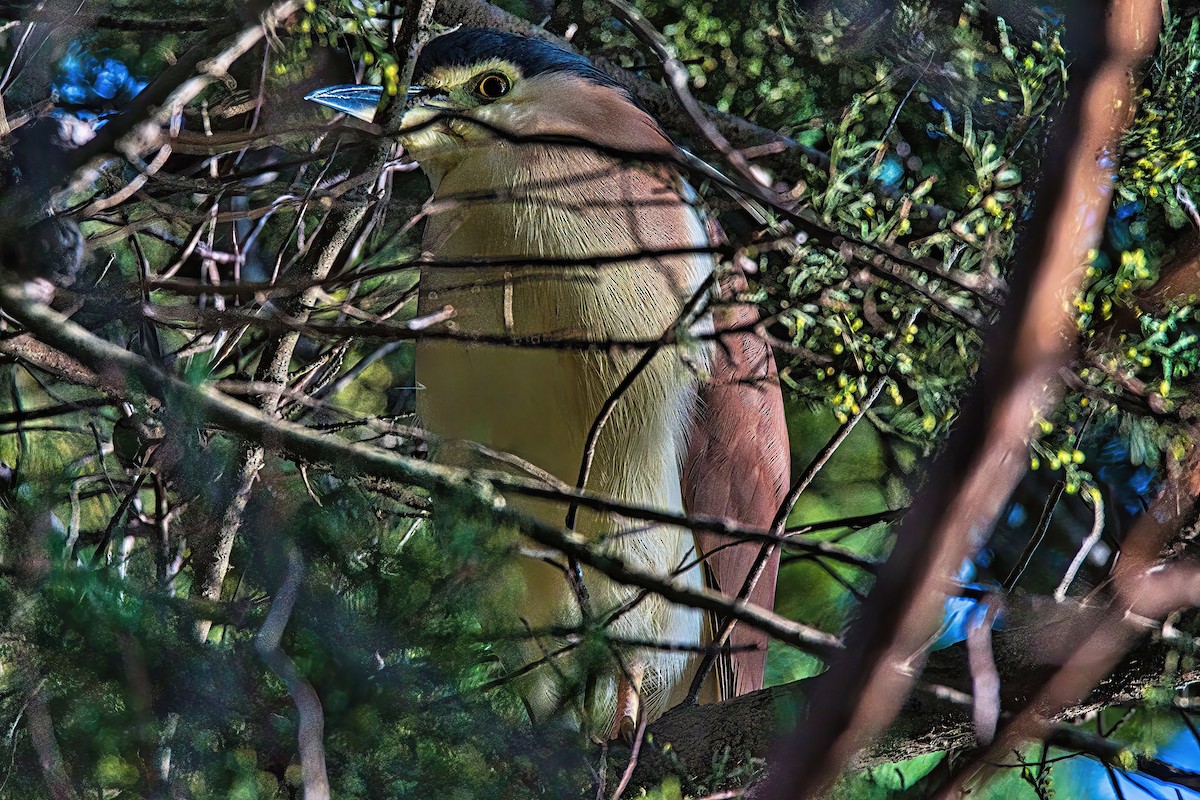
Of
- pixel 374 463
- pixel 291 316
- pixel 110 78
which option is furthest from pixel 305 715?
pixel 110 78

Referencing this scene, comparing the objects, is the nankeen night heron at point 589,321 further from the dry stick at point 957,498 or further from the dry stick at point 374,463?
the dry stick at point 957,498

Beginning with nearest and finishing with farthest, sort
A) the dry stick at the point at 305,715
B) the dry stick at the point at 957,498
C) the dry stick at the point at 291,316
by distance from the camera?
the dry stick at the point at 957,498 → the dry stick at the point at 305,715 → the dry stick at the point at 291,316

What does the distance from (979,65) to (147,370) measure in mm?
797

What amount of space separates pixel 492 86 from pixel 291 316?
282 millimetres

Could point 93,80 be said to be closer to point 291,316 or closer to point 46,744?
point 291,316

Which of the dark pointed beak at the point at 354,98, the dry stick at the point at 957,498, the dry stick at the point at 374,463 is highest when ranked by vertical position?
Answer: the dark pointed beak at the point at 354,98

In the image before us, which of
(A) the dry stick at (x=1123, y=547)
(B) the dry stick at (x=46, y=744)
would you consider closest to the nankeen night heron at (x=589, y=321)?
(A) the dry stick at (x=1123, y=547)

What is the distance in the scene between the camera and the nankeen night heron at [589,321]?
859 mm

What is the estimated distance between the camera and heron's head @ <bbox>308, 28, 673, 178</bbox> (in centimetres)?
87

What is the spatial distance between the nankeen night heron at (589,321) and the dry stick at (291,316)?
47 mm

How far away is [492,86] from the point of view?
0.90 metres

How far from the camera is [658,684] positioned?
0.91 metres

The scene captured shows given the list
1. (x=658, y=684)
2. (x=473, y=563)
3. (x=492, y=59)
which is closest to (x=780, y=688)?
(x=658, y=684)

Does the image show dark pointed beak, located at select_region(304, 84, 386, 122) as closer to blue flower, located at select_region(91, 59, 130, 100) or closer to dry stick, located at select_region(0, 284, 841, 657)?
blue flower, located at select_region(91, 59, 130, 100)
